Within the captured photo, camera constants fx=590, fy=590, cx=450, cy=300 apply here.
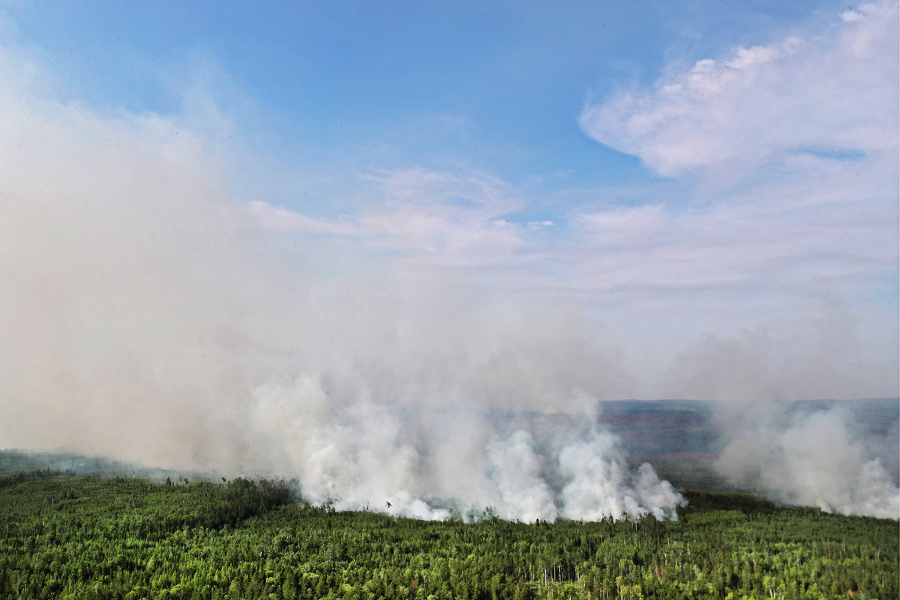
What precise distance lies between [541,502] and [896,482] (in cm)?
8000

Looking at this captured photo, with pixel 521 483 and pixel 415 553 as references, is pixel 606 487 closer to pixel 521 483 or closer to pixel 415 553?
pixel 521 483

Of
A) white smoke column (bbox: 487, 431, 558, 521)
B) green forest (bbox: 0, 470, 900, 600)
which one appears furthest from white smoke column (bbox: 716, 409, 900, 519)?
white smoke column (bbox: 487, 431, 558, 521)

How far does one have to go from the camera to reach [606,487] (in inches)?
6526

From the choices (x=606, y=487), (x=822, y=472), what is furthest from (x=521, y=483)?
(x=822, y=472)

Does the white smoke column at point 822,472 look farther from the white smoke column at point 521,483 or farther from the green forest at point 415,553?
the white smoke column at point 521,483

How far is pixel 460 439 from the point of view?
18425 cm

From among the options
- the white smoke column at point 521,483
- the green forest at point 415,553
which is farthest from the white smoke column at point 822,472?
the white smoke column at point 521,483

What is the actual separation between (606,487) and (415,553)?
6540cm

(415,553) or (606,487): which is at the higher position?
(606,487)

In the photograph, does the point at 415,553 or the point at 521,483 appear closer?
the point at 415,553

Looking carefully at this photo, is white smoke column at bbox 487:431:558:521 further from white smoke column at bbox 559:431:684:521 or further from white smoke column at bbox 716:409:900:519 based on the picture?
white smoke column at bbox 716:409:900:519

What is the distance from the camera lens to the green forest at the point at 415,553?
9944 centimetres

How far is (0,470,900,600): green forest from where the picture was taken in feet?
326

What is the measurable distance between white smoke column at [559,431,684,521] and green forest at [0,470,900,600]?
26.5 ft
